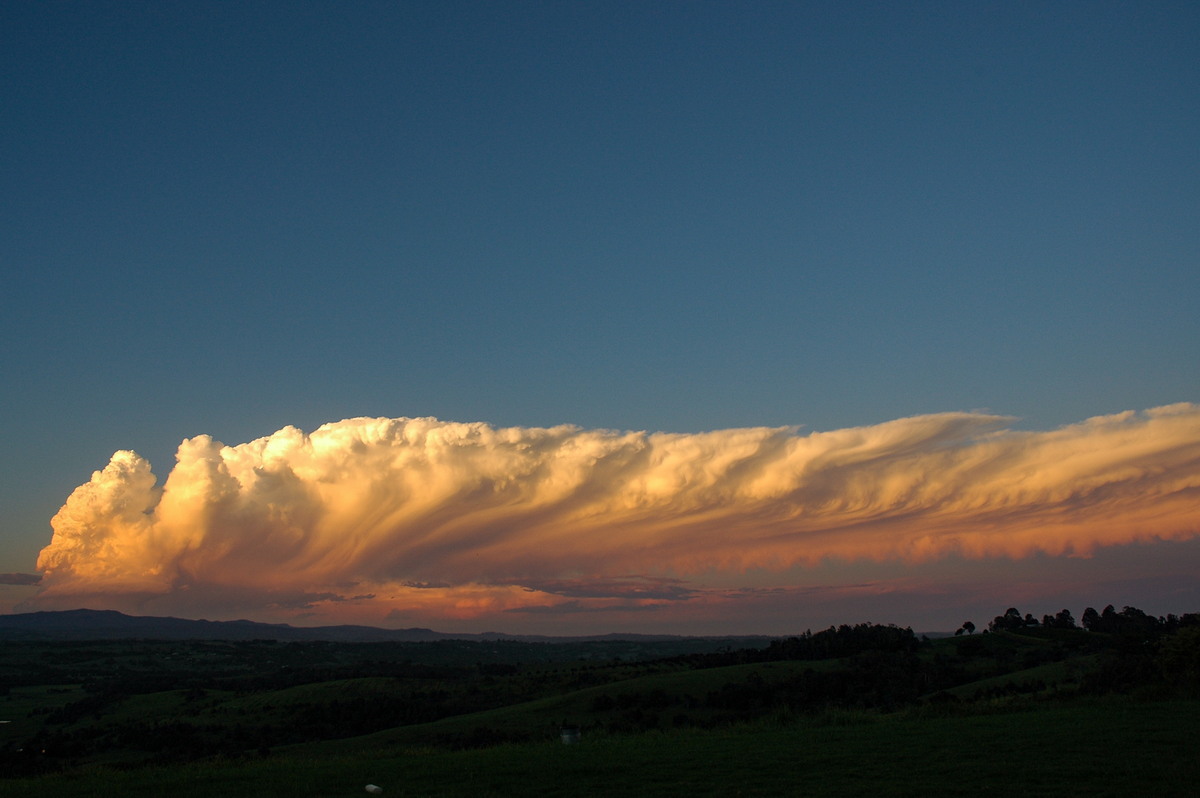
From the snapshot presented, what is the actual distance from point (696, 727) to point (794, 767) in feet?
63.6

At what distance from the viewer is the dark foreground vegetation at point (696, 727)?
856 inches

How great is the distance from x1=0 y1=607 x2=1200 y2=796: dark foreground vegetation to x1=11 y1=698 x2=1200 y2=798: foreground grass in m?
0.11

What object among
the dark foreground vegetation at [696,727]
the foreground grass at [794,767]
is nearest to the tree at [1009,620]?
the dark foreground vegetation at [696,727]

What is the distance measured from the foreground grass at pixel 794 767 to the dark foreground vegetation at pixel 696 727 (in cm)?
11

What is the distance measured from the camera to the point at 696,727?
41406 millimetres

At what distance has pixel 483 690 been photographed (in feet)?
260

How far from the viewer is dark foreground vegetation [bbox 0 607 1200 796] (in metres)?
21.7

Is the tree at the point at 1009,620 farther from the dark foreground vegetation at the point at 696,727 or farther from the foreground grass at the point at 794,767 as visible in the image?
the foreground grass at the point at 794,767

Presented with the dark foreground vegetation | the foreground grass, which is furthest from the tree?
Answer: the foreground grass

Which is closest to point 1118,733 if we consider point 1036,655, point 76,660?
point 1036,655

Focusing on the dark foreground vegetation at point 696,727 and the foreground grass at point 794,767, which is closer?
the foreground grass at point 794,767

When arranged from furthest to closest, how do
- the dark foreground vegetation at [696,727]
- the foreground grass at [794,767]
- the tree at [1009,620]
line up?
the tree at [1009,620], the dark foreground vegetation at [696,727], the foreground grass at [794,767]

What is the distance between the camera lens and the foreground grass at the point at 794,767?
20.0 m

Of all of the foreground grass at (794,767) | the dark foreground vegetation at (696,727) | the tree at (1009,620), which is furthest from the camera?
the tree at (1009,620)
